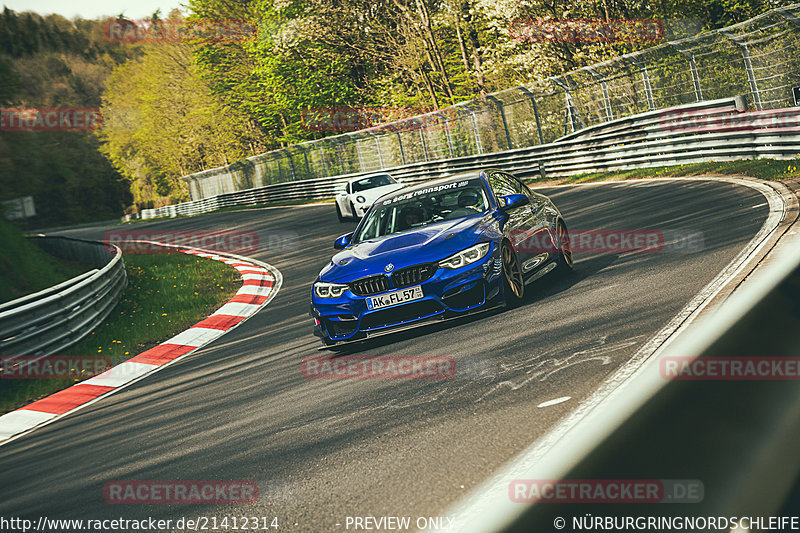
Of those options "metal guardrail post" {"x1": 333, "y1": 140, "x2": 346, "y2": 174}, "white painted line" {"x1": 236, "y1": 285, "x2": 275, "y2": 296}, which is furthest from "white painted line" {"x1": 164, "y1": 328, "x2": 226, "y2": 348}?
"metal guardrail post" {"x1": 333, "y1": 140, "x2": 346, "y2": 174}

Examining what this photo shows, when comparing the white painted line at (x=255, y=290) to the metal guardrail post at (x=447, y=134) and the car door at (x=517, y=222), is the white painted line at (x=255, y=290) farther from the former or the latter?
the metal guardrail post at (x=447, y=134)

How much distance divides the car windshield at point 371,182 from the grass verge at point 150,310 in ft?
16.9

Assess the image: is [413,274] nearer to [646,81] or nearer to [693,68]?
[693,68]

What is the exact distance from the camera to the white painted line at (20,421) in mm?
9244

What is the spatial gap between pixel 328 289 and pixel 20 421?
4.20 m

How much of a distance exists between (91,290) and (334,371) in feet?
26.8

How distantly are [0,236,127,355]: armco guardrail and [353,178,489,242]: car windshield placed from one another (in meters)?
5.47

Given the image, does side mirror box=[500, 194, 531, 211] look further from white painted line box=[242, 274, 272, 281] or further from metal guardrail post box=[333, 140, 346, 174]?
metal guardrail post box=[333, 140, 346, 174]

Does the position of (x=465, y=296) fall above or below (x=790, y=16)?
below

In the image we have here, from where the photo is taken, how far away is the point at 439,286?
312 inches

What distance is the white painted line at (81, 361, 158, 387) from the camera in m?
10.8

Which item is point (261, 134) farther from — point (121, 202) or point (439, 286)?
point (439, 286)

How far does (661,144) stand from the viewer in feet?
65.9

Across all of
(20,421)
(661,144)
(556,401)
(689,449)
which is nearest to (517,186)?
(556,401)
